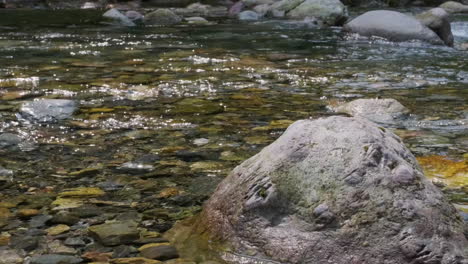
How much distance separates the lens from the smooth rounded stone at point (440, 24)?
38.7 ft

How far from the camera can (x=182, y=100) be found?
6.15m

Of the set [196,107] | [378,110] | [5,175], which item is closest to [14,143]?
[5,175]

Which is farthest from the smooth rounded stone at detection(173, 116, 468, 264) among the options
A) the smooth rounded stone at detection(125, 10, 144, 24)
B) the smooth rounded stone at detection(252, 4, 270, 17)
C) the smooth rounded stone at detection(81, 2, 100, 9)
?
the smooth rounded stone at detection(81, 2, 100, 9)

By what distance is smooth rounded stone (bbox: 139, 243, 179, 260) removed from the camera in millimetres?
2703

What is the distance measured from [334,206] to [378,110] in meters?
3.03

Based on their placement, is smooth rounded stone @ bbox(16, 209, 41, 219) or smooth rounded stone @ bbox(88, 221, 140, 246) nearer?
smooth rounded stone @ bbox(88, 221, 140, 246)

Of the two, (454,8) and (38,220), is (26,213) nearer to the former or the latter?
(38,220)

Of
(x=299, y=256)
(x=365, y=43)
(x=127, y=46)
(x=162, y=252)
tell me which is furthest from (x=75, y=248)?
(x=365, y=43)

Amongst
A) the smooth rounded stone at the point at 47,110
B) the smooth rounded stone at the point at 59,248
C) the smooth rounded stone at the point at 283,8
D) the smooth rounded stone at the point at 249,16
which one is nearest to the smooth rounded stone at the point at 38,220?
the smooth rounded stone at the point at 59,248

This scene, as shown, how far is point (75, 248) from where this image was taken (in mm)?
2797

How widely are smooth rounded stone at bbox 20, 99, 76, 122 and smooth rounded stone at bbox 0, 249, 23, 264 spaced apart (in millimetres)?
2538

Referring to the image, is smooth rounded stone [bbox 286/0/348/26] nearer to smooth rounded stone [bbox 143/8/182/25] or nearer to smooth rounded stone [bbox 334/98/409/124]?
smooth rounded stone [bbox 143/8/182/25]

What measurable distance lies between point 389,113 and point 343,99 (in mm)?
911

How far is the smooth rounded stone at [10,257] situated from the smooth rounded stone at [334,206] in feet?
2.29
